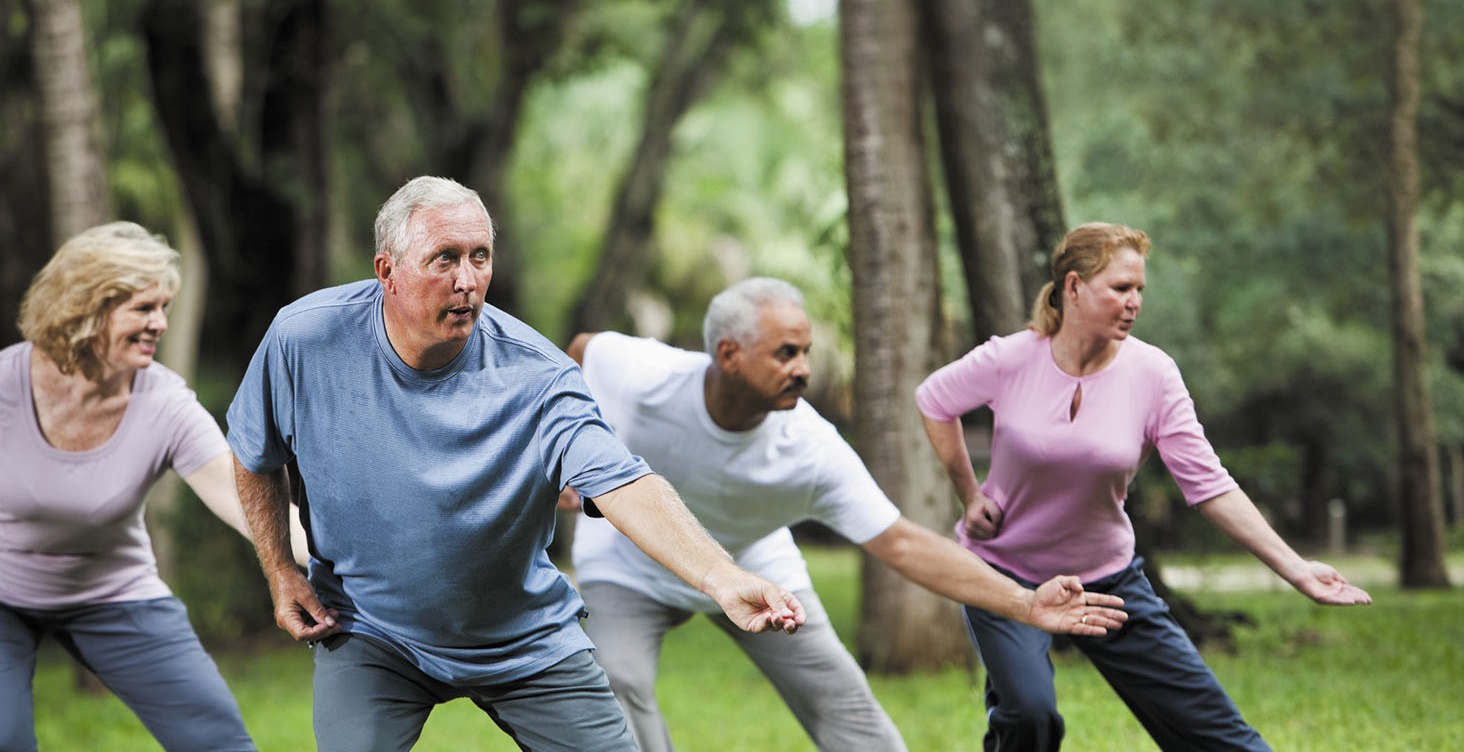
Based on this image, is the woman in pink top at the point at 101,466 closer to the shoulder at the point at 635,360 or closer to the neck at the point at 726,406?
the shoulder at the point at 635,360

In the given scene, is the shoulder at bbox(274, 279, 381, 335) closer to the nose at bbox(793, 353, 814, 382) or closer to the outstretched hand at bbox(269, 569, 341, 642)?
the outstretched hand at bbox(269, 569, 341, 642)

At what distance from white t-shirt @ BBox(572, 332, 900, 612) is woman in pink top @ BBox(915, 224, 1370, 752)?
0.50 m

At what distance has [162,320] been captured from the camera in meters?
5.23

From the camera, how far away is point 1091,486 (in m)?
5.39

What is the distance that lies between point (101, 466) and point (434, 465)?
1825 millimetres

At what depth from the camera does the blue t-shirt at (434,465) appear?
3965mm

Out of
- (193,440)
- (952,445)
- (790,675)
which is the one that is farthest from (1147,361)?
(193,440)

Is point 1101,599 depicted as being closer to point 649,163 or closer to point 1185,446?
point 1185,446

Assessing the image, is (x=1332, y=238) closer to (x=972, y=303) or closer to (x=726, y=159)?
(x=972, y=303)

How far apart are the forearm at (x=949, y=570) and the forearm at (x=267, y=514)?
1939mm

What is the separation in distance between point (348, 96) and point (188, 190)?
702cm

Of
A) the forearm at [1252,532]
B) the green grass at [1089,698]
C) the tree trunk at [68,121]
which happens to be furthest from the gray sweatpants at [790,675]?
the tree trunk at [68,121]

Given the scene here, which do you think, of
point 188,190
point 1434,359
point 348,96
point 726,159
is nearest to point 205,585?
point 188,190

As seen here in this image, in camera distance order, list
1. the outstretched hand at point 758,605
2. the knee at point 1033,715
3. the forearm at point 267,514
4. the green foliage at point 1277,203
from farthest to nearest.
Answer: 1. the green foliage at point 1277,203
2. the knee at point 1033,715
3. the forearm at point 267,514
4. the outstretched hand at point 758,605
